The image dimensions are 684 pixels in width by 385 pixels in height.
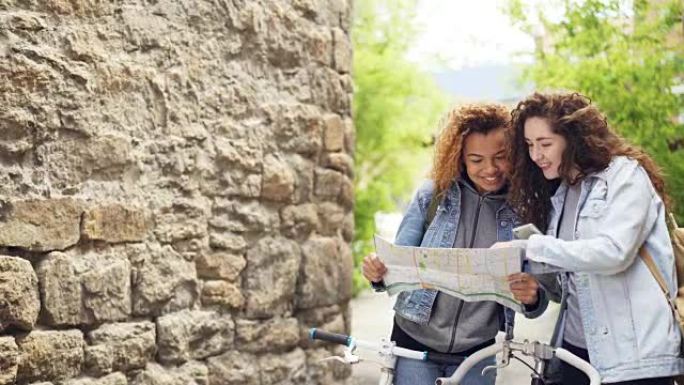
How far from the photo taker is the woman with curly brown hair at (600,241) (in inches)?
89.0

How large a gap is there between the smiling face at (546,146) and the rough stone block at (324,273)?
1.70 meters

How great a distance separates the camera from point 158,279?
3367 millimetres

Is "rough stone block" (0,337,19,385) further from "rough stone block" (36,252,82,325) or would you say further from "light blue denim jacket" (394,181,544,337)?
"light blue denim jacket" (394,181,544,337)

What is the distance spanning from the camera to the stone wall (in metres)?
2.94

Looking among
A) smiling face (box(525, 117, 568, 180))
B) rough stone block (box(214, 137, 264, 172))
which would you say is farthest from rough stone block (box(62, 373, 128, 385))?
smiling face (box(525, 117, 568, 180))

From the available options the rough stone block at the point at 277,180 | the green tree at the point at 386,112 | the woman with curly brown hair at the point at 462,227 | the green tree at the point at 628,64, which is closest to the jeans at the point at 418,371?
the woman with curly brown hair at the point at 462,227

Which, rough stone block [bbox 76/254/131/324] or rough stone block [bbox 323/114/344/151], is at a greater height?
rough stone block [bbox 323/114/344/151]

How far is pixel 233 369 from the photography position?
146 inches

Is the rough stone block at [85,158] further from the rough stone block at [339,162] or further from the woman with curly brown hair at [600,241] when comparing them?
the woman with curly brown hair at [600,241]

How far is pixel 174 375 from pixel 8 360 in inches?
28.9

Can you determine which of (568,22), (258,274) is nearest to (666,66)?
(568,22)

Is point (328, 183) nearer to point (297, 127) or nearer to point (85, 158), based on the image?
point (297, 127)

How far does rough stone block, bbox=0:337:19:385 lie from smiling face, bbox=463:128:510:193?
1.44 metres

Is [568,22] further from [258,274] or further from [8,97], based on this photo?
[8,97]
